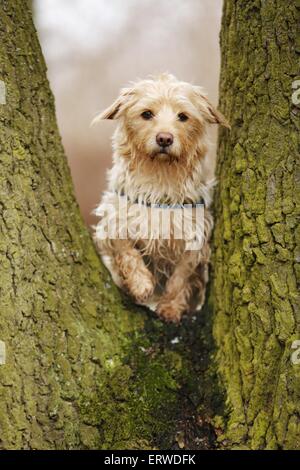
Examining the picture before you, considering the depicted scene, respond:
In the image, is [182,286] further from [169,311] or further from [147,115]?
[147,115]

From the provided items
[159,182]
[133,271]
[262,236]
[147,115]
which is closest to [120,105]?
[147,115]

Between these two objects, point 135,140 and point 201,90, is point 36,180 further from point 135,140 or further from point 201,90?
point 201,90

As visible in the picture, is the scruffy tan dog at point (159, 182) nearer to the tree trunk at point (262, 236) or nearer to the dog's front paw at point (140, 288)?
the dog's front paw at point (140, 288)

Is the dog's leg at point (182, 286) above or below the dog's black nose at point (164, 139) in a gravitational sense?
below

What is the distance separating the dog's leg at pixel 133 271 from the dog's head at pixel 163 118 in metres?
0.53

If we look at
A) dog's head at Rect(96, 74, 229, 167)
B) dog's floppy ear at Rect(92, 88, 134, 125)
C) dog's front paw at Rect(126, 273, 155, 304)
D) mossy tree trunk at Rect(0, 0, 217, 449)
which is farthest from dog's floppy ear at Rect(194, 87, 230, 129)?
dog's front paw at Rect(126, 273, 155, 304)

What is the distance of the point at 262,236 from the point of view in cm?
271

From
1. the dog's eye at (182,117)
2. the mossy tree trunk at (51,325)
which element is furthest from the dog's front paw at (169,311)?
the dog's eye at (182,117)

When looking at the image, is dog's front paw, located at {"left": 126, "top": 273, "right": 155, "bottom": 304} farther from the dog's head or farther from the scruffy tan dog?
the dog's head

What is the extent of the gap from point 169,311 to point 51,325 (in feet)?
2.78

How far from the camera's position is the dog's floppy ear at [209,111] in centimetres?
311

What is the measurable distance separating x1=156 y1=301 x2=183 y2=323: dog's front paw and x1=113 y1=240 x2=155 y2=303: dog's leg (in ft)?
0.32

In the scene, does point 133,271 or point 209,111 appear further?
point 133,271

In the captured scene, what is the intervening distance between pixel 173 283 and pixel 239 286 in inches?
33.3
